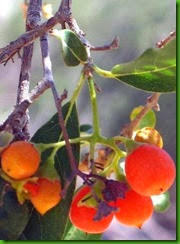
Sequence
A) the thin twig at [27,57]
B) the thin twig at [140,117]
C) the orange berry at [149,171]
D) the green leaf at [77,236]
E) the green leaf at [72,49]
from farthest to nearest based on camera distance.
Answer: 1. the thin twig at [140,117]
2. the green leaf at [77,236]
3. the thin twig at [27,57]
4. the green leaf at [72,49]
5. the orange berry at [149,171]

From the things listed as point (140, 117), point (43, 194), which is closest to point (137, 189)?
point (43, 194)

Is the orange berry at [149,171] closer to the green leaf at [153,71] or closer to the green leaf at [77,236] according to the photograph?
the green leaf at [153,71]

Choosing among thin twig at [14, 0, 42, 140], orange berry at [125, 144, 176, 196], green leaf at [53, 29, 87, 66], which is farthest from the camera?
thin twig at [14, 0, 42, 140]

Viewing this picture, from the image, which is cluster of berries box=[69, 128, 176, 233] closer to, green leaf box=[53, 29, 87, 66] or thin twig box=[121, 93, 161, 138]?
green leaf box=[53, 29, 87, 66]

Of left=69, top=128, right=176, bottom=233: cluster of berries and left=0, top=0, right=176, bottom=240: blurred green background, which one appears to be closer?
left=69, top=128, right=176, bottom=233: cluster of berries

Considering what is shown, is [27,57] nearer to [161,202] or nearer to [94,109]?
[94,109]

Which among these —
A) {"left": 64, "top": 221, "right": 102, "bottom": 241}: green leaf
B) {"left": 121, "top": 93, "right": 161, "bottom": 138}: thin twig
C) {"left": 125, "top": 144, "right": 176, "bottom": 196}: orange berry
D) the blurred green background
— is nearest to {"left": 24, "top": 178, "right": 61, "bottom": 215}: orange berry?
{"left": 125, "top": 144, "right": 176, "bottom": 196}: orange berry

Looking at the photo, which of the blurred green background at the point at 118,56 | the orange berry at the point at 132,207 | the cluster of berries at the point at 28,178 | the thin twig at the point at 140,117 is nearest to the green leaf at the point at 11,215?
the cluster of berries at the point at 28,178
